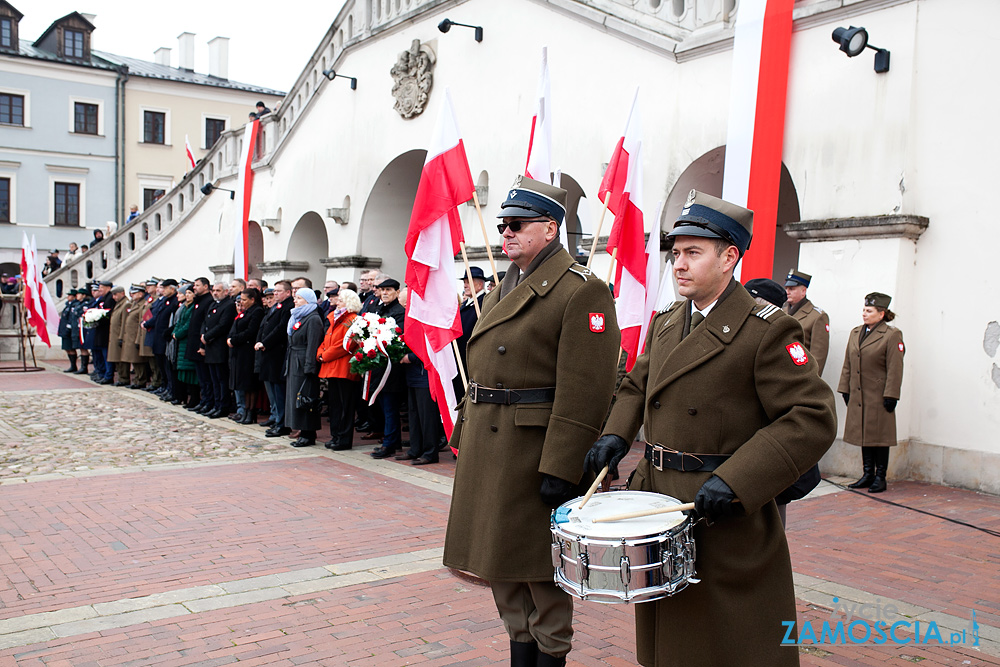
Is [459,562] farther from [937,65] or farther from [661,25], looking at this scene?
[661,25]

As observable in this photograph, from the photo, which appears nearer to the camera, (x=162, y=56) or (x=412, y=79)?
(x=412, y=79)

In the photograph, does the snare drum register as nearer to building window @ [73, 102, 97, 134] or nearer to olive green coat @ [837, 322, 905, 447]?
olive green coat @ [837, 322, 905, 447]

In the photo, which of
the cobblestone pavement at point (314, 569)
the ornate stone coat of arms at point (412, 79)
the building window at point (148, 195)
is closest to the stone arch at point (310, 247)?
the ornate stone coat of arms at point (412, 79)

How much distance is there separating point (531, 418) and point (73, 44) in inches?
1793

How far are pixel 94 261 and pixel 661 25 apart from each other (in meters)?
22.2

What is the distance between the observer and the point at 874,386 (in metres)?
8.30

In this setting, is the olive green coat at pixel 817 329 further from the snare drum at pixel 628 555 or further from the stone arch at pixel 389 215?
the stone arch at pixel 389 215

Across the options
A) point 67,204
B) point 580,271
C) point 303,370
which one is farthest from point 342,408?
point 67,204

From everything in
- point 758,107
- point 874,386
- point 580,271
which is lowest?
point 874,386

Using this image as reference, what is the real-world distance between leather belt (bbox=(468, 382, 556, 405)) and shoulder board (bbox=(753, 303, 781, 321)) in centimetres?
92

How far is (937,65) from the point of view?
8219 millimetres

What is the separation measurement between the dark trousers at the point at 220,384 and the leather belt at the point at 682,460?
1100 centimetres

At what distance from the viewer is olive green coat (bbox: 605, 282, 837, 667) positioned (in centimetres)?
275

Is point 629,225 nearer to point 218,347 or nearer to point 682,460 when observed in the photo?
point 682,460
